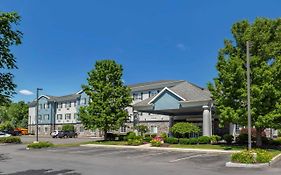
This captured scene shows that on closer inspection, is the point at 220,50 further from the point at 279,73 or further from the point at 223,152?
the point at 223,152

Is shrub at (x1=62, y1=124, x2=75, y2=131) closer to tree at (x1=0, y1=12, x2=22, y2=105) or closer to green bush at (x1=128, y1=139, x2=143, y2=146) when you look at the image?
green bush at (x1=128, y1=139, x2=143, y2=146)

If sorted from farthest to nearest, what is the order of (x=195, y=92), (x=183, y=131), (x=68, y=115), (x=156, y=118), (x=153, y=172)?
(x=68, y=115) < (x=156, y=118) < (x=195, y=92) < (x=183, y=131) < (x=153, y=172)

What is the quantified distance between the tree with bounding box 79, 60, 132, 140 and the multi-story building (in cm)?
236

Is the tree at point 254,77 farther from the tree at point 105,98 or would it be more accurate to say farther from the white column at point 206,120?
the tree at point 105,98

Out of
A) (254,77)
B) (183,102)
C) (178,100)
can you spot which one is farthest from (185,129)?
(254,77)

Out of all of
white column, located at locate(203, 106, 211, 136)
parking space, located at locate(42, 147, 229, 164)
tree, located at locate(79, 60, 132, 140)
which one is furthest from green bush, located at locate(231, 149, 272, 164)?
tree, located at locate(79, 60, 132, 140)

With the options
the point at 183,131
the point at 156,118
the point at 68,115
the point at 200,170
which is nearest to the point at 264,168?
the point at 200,170

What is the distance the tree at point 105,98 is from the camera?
4681 cm

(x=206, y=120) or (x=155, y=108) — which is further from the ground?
(x=155, y=108)

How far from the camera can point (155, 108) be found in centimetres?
4378

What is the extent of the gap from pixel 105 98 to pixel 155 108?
7.48 meters

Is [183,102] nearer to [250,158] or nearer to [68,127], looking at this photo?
[250,158]

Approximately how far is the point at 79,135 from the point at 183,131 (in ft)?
141

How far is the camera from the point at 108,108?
153 feet
